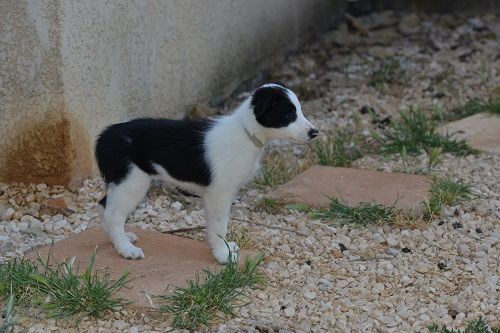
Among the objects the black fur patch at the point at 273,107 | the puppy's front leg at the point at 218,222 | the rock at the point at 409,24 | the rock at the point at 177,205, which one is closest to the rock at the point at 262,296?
the puppy's front leg at the point at 218,222

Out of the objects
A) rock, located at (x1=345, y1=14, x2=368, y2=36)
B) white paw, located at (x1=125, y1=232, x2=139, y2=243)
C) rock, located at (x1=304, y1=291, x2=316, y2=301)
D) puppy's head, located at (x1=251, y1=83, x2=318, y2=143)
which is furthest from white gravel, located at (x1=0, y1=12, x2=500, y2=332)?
rock, located at (x1=345, y1=14, x2=368, y2=36)

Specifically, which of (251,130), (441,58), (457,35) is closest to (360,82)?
(441,58)

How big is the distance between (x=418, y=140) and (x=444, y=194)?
117 cm

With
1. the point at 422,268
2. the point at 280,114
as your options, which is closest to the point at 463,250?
the point at 422,268

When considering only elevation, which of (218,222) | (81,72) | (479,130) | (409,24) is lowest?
(409,24)

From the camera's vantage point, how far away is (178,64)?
6.93 meters

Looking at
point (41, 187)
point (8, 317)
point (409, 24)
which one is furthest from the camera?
point (409, 24)

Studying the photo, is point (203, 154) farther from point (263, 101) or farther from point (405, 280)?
point (405, 280)

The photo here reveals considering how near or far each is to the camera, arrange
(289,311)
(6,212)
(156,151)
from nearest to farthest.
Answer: (289,311), (156,151), (6,212)

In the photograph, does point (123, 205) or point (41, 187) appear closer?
point (123, 205)

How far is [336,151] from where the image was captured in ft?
21.1

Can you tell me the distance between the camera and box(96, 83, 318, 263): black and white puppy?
4.45m

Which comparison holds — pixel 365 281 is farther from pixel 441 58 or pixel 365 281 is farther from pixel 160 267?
pixel 441 58

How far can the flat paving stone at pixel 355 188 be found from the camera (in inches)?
218
